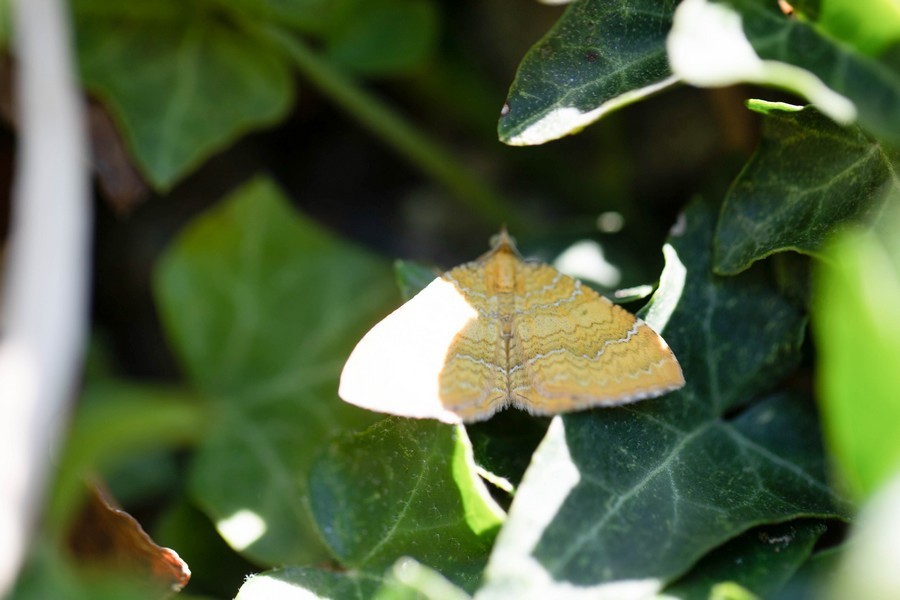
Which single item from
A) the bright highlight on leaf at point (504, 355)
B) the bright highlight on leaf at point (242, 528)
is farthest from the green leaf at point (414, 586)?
the bright highlight on leaf at point (242, 528)

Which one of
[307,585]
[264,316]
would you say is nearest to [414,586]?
[307,585]

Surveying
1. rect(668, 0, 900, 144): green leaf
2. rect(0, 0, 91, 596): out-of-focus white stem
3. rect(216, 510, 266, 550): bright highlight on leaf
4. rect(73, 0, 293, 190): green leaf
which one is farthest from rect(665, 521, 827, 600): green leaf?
rect(73, 0, 293, 190): green leaf

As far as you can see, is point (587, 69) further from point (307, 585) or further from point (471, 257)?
point (471, 257)

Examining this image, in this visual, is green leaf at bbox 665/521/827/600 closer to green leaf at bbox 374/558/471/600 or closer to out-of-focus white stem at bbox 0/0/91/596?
green leaf at bbox 374/558/471/600

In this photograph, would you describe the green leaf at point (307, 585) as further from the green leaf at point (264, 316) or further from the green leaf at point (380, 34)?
the green leaf at point (380, 34)

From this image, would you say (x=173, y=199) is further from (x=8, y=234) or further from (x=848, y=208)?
(x=848, y=208)

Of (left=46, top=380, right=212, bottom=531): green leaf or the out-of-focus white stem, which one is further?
(left=46, top=380, right=212, bottom=531): green leaf
